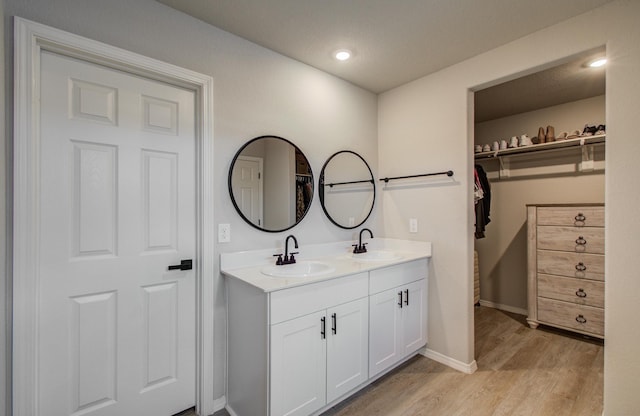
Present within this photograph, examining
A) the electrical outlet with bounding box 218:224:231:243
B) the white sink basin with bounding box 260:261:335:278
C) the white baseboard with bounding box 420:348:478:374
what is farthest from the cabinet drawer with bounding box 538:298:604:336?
the electrical outlet with bounding box 218:224:231:243

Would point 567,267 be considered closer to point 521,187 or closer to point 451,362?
point 521,187

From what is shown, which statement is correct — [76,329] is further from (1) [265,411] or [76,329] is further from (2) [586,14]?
(2) [586,14]

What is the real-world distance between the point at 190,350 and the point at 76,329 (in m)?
0.60

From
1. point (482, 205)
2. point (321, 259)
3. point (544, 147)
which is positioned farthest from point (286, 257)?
point (544, 147)

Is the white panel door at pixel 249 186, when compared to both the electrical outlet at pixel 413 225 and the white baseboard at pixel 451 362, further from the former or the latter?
the white baseboard at pixel 451 362

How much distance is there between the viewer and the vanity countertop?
1612 millimetres

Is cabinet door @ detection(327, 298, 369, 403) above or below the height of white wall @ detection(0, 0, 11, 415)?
below

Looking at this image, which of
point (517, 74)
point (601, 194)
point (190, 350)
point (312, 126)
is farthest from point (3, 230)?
point (601, 194)

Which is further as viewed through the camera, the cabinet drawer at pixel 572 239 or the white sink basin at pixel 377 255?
the cabinet drawer at pixel 572 239

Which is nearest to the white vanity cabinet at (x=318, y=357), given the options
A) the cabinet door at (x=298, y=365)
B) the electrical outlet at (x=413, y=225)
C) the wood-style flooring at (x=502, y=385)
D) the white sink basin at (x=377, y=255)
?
the cabinet door at (x=298, y=365)

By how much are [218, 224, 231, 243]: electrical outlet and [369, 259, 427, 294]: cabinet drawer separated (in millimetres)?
963

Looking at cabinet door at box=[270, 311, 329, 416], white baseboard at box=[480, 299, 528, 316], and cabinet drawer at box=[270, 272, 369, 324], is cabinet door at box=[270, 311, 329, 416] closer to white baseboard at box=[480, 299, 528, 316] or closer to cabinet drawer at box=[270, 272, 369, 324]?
cabinet drawer at box=[270, 272, 369, 324]

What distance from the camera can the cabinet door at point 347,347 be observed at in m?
1.74

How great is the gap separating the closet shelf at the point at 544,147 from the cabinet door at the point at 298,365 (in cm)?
283
